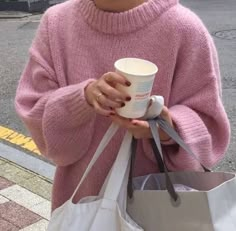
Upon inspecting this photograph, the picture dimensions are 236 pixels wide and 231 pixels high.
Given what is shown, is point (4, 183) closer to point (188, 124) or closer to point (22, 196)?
point (22, 196)

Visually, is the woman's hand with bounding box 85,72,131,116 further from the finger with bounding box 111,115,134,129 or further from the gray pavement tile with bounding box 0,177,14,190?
the gray pavement tile with bounding box 0,177,14,190

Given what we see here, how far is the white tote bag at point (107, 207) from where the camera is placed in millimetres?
1703

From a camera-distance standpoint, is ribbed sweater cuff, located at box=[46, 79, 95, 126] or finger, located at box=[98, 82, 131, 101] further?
ribbed sweater cuff, located at box=[46, 79, 95, 126]

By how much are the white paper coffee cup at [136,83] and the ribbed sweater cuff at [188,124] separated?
153 mm

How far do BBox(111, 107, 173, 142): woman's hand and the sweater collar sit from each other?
0.28 meters

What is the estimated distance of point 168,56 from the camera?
182 centimetres

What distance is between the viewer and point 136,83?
157 cm

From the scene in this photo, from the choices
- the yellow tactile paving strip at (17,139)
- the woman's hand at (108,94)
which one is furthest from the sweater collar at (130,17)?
the yellow tactile paving strip at (17,139)

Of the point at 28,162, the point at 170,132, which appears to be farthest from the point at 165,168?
the point at 28,162

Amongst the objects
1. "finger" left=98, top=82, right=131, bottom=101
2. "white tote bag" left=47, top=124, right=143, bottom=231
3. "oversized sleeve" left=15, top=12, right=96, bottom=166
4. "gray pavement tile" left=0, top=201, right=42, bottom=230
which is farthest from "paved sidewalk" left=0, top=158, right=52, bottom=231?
"finger" left=98, top=82, right=131, bottom=101

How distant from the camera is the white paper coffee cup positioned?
5.16 feet

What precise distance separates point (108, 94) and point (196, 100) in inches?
12.6

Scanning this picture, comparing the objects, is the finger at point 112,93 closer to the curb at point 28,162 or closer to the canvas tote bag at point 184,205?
the canvas tote bag at point 184,205

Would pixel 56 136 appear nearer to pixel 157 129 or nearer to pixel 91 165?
pixel 91 165
